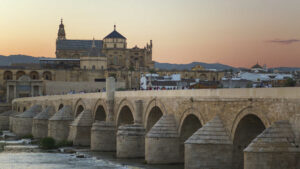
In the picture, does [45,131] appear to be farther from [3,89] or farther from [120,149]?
[3,89]

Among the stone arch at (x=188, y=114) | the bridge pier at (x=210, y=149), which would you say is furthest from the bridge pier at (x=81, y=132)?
the bridge pier at (x=210, y=149)

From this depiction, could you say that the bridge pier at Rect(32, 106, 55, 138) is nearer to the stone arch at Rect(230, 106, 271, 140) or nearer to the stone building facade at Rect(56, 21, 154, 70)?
the stone arch at Rect(230, 106, 271, 140)

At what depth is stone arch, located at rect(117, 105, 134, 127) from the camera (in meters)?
43.5

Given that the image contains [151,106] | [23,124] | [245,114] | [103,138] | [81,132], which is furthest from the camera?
[23,124]

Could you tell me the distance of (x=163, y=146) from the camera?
31500mm

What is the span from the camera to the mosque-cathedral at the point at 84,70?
11538 centimetres

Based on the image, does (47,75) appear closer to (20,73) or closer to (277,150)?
(20,73)

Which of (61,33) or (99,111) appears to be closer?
(99,111)

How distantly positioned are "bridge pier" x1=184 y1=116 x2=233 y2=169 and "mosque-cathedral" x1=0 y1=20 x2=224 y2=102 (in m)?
87.0

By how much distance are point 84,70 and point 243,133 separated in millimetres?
104544

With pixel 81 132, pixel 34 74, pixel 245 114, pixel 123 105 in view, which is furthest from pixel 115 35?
pixel 245 114

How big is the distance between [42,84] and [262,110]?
93.5 metres

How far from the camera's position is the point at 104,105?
4662cm

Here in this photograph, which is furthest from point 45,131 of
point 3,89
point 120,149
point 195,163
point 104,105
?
point 3,89
